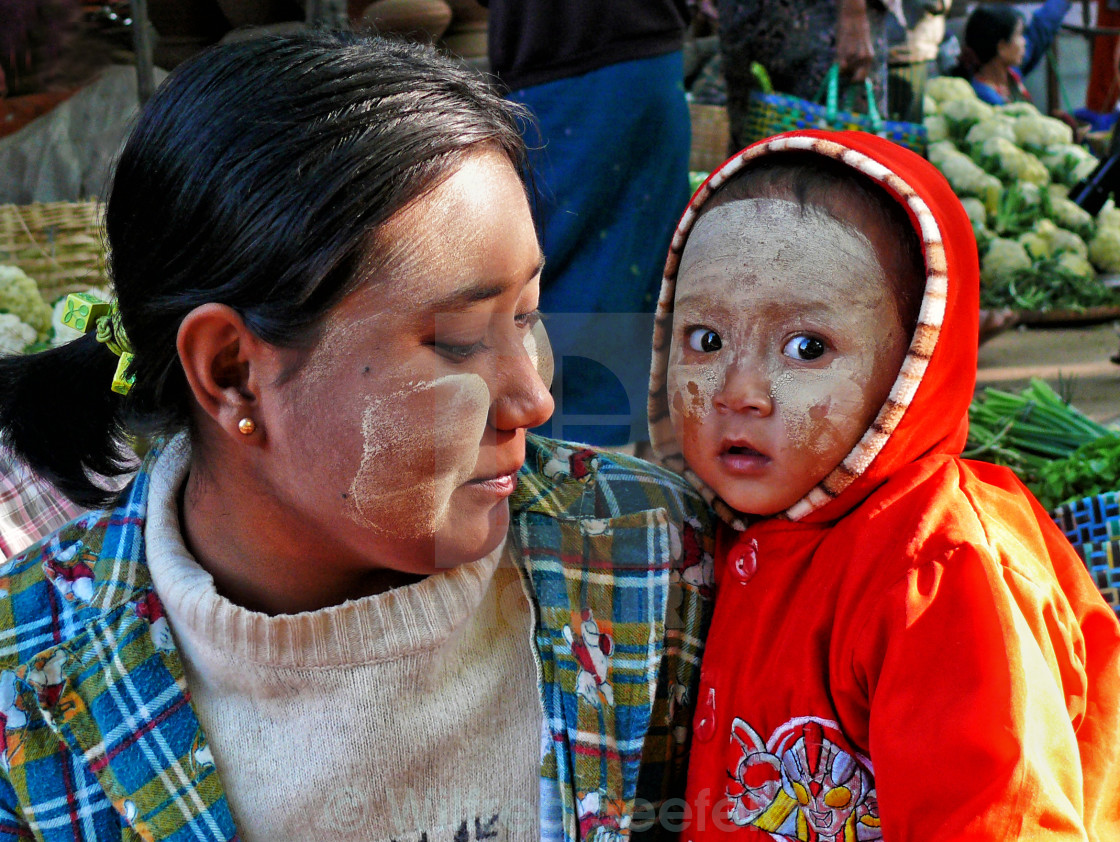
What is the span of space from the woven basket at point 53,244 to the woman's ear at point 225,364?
252 cm

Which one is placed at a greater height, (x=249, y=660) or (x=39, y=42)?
(x=39, y=42)

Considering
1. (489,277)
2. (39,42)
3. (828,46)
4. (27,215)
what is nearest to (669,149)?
(828,46)

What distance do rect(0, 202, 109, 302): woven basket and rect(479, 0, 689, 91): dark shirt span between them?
170 cm

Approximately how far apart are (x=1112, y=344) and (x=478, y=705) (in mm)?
4458

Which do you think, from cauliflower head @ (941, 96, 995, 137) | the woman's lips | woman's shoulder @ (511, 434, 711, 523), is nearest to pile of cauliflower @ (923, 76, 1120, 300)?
cauliflower head @ (941, 96, 995, 137)

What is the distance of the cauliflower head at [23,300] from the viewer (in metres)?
3.27

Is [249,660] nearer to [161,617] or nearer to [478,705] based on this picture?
[161,617]

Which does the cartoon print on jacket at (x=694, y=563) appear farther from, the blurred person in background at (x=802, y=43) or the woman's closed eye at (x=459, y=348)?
the blurred person in background at (x=802, y=43)

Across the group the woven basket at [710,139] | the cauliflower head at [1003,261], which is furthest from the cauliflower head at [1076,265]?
the woven basket at [710,139]

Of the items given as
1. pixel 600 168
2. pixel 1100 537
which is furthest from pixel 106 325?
pixel 1100 537

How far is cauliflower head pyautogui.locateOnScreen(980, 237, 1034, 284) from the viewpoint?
5137 millimetres

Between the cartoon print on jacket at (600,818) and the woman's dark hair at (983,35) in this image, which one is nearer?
the cartoon print on jacket at (600,818)

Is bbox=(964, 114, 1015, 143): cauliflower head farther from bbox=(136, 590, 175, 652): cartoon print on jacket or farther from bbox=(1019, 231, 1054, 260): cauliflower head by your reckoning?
bbox=(136, 590, 175, 652): cartoon print on jacket

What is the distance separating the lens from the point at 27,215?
3.48 m
